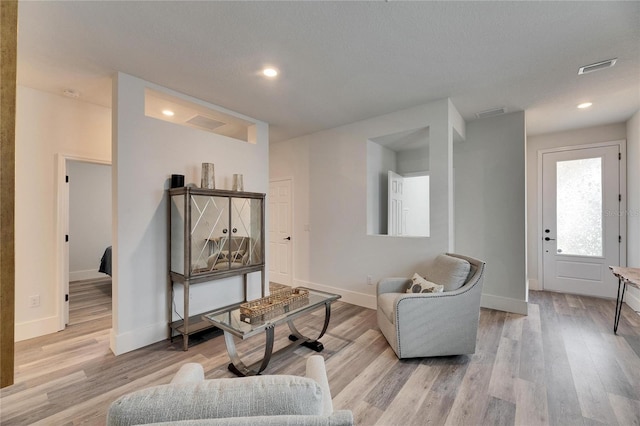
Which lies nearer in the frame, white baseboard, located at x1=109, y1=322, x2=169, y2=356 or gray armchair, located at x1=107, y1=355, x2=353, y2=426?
gray armchair, located at x1=107, y1=355, x2=353, y2=426

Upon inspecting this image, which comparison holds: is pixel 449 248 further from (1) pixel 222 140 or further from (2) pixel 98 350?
(2) pixel 98 350

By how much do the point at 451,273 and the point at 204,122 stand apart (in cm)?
376

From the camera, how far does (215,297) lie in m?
3.40

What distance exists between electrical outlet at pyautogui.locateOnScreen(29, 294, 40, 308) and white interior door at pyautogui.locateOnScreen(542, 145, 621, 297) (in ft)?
23.0

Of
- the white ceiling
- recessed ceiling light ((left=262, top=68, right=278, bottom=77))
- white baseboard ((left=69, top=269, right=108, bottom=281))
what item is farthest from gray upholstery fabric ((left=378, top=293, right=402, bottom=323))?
white baseboard ((left=69, top=269, right=108, bottom=281))

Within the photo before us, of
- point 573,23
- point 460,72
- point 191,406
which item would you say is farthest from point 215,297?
point 573,23

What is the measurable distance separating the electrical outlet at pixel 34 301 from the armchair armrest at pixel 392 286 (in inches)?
147

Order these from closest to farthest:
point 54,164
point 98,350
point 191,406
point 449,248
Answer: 1. point 191,406
2. point 98,350
3. point 54,164
4. point 449,248

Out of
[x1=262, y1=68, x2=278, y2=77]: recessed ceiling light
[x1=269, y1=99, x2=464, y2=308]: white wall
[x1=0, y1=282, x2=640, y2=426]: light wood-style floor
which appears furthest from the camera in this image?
[x1=269, y1=99, x2=464, y2=308]: white wall

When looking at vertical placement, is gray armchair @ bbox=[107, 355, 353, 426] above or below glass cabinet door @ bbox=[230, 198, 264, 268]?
below

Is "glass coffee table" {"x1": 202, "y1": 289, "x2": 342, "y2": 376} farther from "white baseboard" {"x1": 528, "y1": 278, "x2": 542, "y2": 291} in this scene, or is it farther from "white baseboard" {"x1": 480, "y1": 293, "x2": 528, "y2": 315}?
"white baseboard" {"x1": 528, "y1": 278, "x2": 542, "y2": 291}

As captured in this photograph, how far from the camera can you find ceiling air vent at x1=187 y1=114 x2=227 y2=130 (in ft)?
12.4

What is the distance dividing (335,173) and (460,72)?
2.15m

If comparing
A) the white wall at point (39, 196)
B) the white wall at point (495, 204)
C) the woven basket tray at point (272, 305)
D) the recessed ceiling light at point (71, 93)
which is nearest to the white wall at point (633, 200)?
the white wall at point (495, 204)
